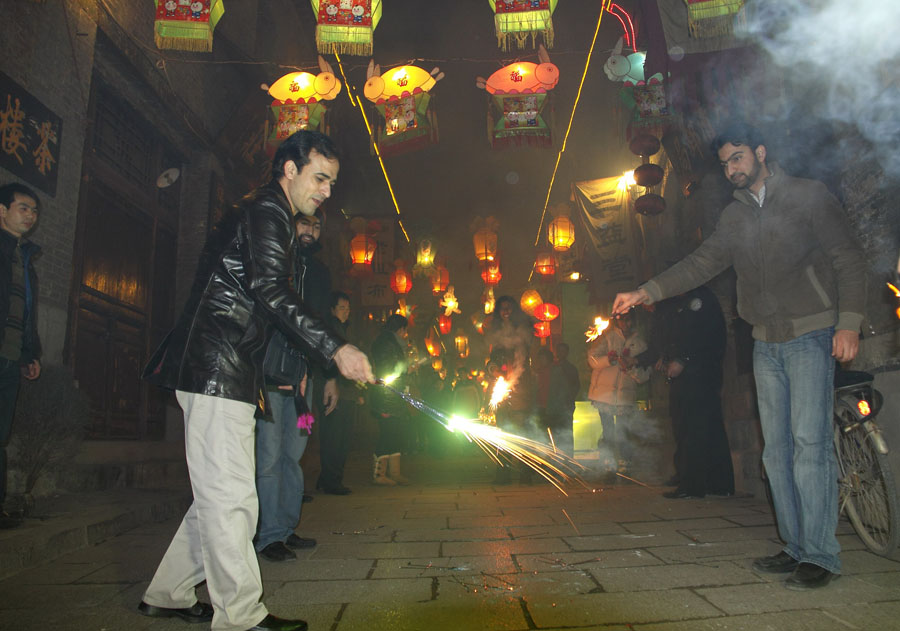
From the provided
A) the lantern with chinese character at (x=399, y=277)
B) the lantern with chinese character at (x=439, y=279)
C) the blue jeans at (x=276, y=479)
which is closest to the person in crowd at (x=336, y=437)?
the blue jeans at (x=276, y=479)

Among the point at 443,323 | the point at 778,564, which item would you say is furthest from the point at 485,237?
the point at 778,564

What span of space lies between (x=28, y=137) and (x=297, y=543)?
5085mm

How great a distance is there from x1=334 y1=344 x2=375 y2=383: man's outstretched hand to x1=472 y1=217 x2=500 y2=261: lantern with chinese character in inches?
611

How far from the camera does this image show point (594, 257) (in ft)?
39.0

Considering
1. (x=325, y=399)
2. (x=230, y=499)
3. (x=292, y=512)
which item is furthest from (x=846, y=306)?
(x=325, y=399)

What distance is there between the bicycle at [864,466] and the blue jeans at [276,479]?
3.34m

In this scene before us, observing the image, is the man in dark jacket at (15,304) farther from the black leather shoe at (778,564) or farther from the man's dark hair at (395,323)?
the black leather shoe at (778,564)

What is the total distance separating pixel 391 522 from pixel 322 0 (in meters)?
6.51

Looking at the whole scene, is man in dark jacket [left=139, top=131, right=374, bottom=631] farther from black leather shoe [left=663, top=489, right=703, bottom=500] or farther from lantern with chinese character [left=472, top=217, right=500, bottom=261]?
lantern with chinese character [left=472, top=217, right=500, bottom=261]

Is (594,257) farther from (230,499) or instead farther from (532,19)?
(230,499)

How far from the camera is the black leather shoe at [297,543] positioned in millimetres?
3951

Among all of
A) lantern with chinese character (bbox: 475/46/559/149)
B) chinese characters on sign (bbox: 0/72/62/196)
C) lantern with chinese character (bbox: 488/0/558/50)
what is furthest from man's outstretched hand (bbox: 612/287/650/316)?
lantern with chinese character (bbox: 475/46/559/149)

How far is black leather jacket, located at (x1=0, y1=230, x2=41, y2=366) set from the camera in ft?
14.0

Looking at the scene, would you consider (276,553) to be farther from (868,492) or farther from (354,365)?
(868,492)
